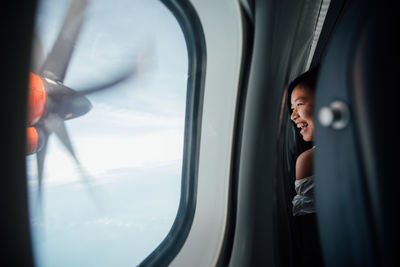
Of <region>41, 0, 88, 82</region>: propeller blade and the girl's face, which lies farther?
the girl's face

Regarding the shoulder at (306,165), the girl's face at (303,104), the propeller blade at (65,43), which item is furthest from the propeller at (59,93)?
the shoulder at (306,165)

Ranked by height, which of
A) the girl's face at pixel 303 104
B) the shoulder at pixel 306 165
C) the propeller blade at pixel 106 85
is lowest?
the shoulder at pixel 306 165

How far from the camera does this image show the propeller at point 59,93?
955 millimetres

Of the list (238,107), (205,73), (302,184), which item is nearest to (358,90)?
(238,107)

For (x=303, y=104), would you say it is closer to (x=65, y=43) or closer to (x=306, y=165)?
(x=306, y=165)

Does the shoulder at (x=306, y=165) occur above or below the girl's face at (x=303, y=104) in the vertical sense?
below

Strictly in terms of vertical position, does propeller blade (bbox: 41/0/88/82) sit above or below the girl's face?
above

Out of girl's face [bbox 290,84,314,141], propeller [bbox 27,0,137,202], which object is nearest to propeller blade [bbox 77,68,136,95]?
propeller [bbox 27,0,137,202]

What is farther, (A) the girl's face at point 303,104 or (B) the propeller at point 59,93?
(A) the girl's face at point 303,104

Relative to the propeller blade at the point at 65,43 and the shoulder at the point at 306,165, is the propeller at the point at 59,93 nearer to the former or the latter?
the propeller blade at the point at 65,43

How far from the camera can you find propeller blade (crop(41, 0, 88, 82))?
1.01 m

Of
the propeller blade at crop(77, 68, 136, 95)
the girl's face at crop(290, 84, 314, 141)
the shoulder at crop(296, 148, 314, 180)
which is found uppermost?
the propeller blade at crop(77, 68, 136, 95)

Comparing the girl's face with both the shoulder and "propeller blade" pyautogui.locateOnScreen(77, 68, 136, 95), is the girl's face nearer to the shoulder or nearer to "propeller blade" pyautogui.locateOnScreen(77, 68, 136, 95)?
the shoulder

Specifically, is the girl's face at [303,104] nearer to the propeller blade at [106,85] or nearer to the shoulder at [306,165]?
the shoulder at [306,165]
